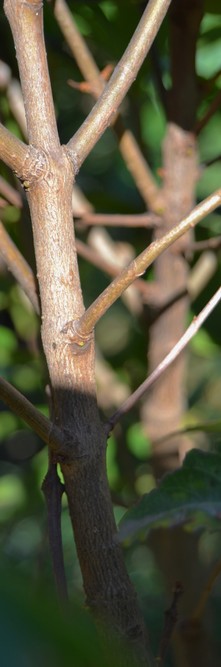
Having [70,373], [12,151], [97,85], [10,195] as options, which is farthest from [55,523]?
[97,85]

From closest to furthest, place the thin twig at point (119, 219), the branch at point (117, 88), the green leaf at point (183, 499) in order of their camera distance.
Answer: the green leaf at point (183, 499) < the branch at point (117, 88) < the thin twig at point (119, 219)

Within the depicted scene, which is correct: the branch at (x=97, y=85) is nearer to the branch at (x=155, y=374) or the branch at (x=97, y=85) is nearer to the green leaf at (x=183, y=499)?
the branch at (x=155, y=374)

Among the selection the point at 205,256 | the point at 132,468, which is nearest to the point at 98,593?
the point at 132,468

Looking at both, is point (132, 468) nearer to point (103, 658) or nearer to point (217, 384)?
point (217, 384)

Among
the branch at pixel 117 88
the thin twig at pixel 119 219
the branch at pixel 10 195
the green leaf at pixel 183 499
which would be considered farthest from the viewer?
the thin twig at pixel 119 219

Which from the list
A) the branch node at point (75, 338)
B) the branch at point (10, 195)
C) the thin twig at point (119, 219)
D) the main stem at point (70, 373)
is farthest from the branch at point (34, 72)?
the thin twig at point (119, 219)

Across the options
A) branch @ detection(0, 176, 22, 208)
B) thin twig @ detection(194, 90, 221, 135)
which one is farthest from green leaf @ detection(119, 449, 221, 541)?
thin twig @ detection(194, 90, 221, 135)

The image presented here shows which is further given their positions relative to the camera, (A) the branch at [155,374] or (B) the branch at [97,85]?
(B) the branch at [97,85]
